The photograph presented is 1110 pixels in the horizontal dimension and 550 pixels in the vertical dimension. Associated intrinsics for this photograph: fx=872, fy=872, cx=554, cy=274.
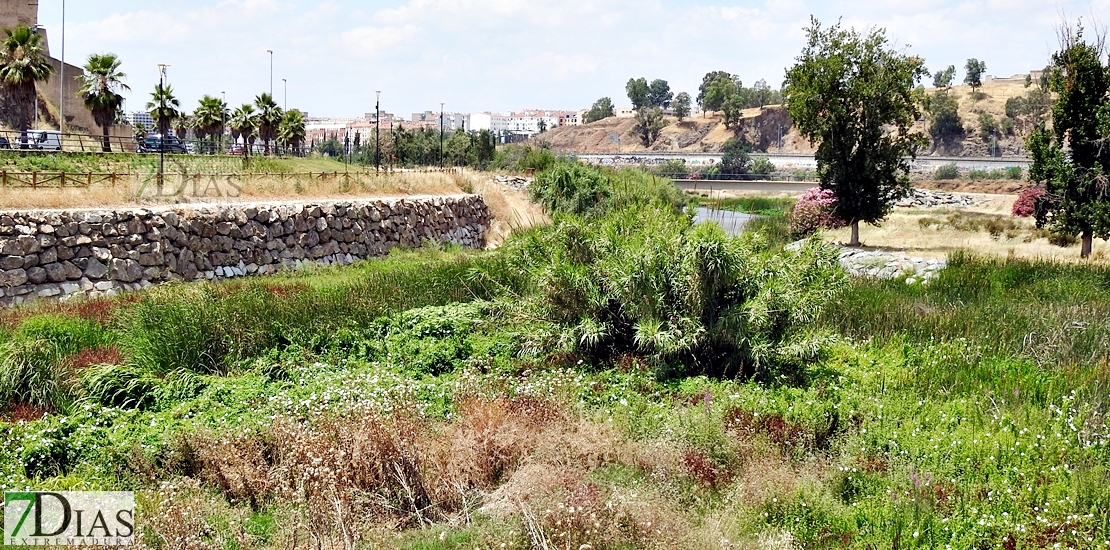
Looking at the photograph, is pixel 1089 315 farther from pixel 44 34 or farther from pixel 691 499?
pixel 44 34

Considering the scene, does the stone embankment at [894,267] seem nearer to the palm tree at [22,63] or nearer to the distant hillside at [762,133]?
the palm tree at [22,63]

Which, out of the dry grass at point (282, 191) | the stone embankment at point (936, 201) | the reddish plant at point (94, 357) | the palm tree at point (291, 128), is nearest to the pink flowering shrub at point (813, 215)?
the dry grass at point (282, 191)

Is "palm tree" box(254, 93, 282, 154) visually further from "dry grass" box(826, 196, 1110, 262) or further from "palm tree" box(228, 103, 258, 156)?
"dry grass" box(826, 196, 1110, 262)

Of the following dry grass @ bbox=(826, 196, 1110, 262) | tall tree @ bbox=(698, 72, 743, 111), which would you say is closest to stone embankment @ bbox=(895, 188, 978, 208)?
dry grass @ bbox=(826, 196, 1110, 262)

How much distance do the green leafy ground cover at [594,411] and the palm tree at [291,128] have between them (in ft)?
150

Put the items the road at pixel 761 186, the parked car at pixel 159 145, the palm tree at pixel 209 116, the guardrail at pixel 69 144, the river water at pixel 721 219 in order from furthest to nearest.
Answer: the road at pixel 761 186, the palm tree at pixel 209 116, the parked car at pixel 159 145, the guardrail at pixel 69 144, the river water at pixel 721 219

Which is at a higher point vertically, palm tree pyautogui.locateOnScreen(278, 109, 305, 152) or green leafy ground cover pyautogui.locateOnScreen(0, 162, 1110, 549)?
palm tree pyautogui.locateOnScreen(278, 109, 305, 152)

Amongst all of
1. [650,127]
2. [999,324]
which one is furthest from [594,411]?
[650,127]

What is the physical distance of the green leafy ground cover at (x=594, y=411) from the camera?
240 inches

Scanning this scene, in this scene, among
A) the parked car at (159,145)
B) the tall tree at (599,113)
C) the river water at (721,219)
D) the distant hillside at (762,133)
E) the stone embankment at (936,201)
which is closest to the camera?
the river water at (721,219)

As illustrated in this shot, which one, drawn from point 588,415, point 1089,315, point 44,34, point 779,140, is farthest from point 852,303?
point 779,140

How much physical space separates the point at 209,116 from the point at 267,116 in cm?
331

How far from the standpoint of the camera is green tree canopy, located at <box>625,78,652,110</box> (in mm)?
196000

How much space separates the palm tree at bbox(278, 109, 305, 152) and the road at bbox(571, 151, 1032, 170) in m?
31.4
